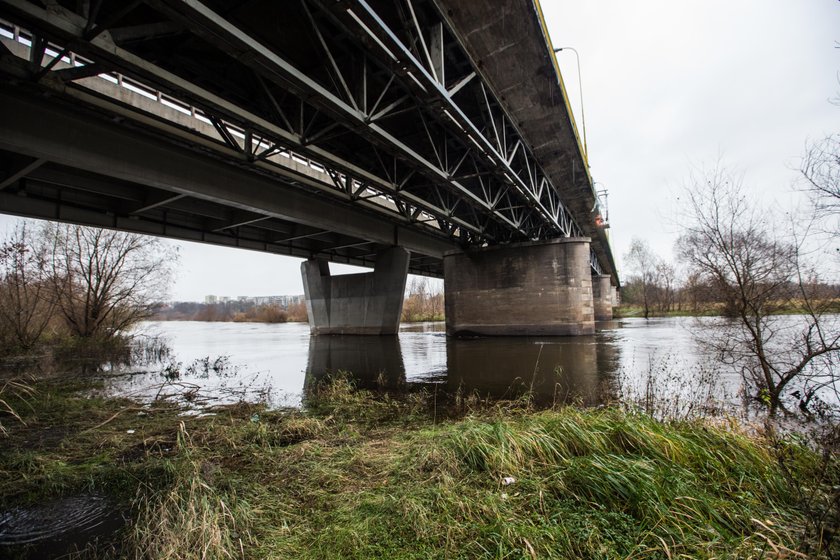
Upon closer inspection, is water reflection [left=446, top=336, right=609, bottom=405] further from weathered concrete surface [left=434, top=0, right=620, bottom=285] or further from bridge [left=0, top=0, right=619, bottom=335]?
weathered concrete surface [left=434, top=0, right=620, bottom=285]

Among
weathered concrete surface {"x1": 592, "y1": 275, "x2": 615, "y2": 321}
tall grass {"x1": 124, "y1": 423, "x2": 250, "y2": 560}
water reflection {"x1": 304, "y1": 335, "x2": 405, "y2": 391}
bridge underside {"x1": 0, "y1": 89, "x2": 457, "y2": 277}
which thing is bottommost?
water reflection {"x1": 304, "y1": 335, "x2": 405, "y2": 391}

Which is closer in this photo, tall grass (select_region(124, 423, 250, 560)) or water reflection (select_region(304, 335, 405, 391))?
tall grass (select_region(124, 423, 250, 560))

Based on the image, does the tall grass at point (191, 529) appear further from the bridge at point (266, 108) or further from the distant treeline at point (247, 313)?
the distant treeline at point (247, 313)

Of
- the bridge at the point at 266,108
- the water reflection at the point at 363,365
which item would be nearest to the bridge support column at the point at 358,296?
the bridge at the point at 266,108

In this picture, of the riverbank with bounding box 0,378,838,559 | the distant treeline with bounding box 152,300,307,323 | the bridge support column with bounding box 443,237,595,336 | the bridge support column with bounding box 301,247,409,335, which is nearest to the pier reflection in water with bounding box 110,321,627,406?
the riverbank with bounding box 0,378,838,559

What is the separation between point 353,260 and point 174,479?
1200 inches

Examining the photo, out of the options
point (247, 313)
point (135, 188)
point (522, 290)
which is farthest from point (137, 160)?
point (247, 313)

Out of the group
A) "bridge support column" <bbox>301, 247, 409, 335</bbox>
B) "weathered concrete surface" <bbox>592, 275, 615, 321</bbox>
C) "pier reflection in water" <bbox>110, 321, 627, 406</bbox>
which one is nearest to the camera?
"pier reflection in water" <bbox>110, 321, 627, 406</bbox>

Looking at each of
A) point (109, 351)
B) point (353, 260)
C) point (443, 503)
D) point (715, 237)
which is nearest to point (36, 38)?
point (443, 503)

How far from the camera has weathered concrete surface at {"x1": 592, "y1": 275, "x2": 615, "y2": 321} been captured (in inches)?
2011

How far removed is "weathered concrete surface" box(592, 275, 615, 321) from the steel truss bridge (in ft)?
129

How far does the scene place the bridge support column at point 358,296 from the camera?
2561cm

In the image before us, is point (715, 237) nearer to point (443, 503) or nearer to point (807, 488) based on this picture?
point (807, 488)

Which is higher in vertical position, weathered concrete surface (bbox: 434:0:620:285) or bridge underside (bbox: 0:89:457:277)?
weathered concrete surface (bbox: 434:0:620:285)
